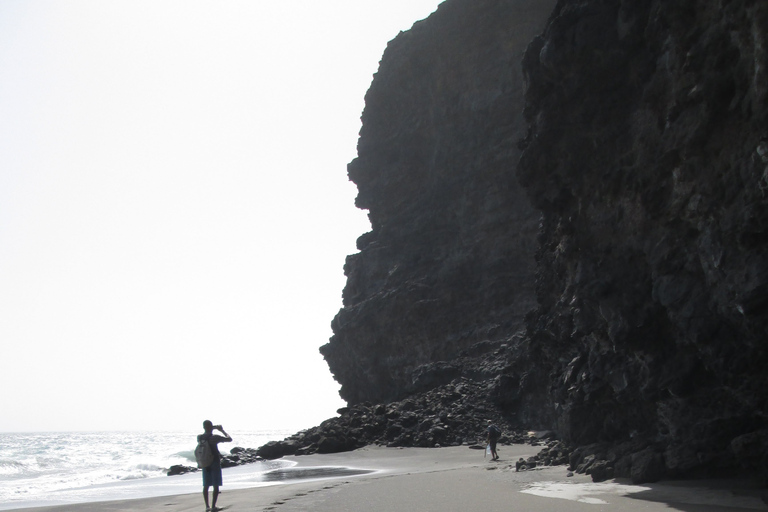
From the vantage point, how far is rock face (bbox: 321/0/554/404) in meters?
55.5


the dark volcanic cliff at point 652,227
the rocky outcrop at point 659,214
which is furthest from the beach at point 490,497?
the rocky outcrop at point 659,214

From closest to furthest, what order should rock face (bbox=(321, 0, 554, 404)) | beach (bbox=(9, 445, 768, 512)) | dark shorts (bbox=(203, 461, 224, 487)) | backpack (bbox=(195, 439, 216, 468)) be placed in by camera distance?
beach (bbox=(9, 445, 768, 512)) < backpack (bbox=(195, 439, 216, 468)) < dark shorts (bbox=(203, 461, 224, 487)) < rock face (bbox=(321, 0, 554, 404))

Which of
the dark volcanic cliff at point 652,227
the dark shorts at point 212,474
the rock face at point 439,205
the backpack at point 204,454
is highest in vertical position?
the rock face at point 439,205

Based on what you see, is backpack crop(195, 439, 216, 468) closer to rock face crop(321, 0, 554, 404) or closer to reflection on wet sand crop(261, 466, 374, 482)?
reflection on wet sand crop(261, 466, 374, 482)

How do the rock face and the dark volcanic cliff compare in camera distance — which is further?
the rock face

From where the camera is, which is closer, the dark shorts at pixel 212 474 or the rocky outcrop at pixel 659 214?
the rocky outcrop at pixel 659 214

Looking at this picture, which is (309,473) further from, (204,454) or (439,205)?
(439,205)

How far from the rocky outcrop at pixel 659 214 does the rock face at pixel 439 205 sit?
34.4 m

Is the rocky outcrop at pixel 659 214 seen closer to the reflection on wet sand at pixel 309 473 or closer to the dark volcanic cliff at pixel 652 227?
the dark volcanic cliff at pixel 652 227

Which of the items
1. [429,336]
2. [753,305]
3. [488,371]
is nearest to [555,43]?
[753,305]

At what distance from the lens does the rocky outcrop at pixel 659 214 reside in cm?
896

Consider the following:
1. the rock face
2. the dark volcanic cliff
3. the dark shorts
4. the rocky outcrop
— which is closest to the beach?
the dark shorts

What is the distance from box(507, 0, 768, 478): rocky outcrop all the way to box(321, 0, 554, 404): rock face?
34.4 meters

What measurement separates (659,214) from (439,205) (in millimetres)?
52852
